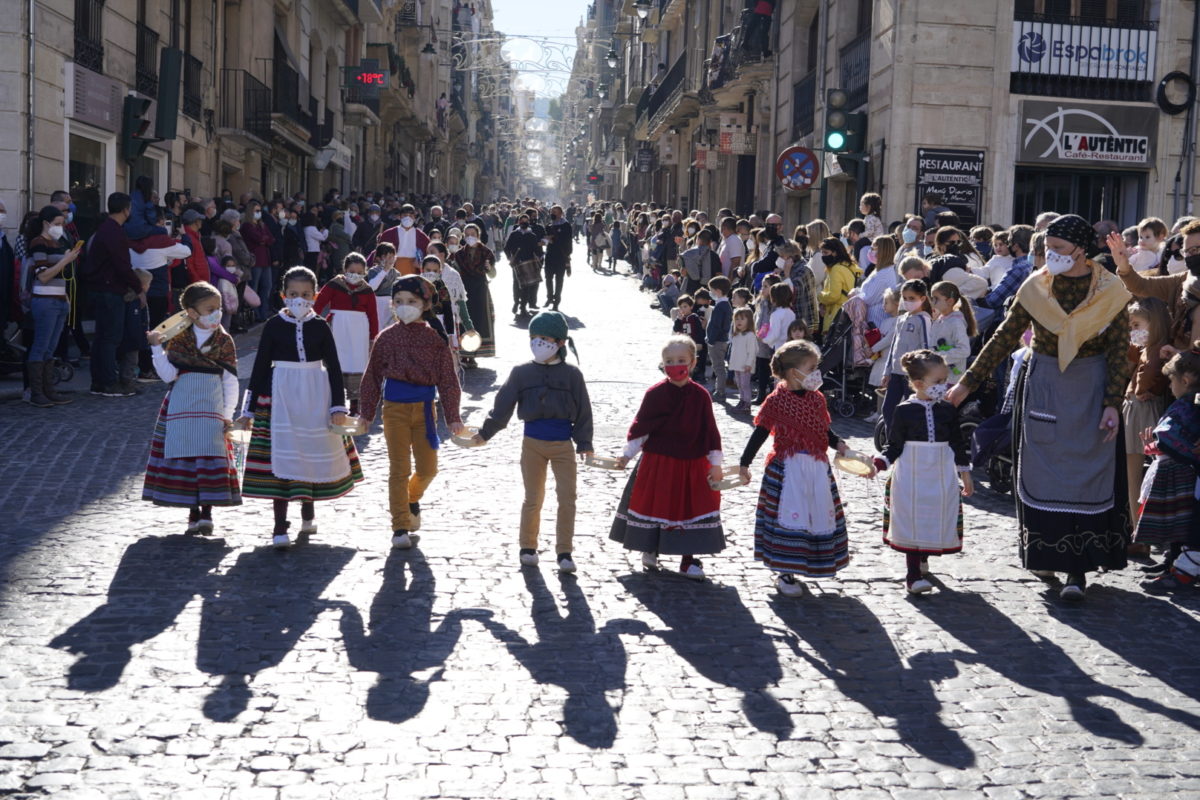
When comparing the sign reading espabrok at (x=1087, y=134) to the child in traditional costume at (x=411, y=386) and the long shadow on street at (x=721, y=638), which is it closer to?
the child in traditional costume at (x=411, y=386)

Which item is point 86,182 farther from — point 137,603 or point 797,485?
point 797,485

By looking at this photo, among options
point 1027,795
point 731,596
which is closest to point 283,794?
point 1027,795

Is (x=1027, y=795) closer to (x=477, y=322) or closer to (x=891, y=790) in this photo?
(x=891, y=790)

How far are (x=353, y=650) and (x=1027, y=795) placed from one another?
8.53 feet

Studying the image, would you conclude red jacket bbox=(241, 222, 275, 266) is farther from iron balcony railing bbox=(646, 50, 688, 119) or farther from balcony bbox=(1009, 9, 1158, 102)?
iron balcony railing bbox=(646, 50, 688, 119)

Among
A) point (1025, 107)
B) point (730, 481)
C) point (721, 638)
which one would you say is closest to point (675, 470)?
point (730, 481)

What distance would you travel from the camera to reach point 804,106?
90.7 feet

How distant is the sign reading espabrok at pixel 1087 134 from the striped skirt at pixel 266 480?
585 inches

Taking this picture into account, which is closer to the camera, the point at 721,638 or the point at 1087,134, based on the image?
the point at 721,638

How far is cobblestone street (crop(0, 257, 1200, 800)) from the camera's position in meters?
4.61

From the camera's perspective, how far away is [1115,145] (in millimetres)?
20844

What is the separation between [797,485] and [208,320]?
3337mm

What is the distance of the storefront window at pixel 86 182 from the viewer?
61.8 ft

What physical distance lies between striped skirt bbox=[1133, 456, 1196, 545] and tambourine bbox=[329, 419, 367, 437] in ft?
12.9
